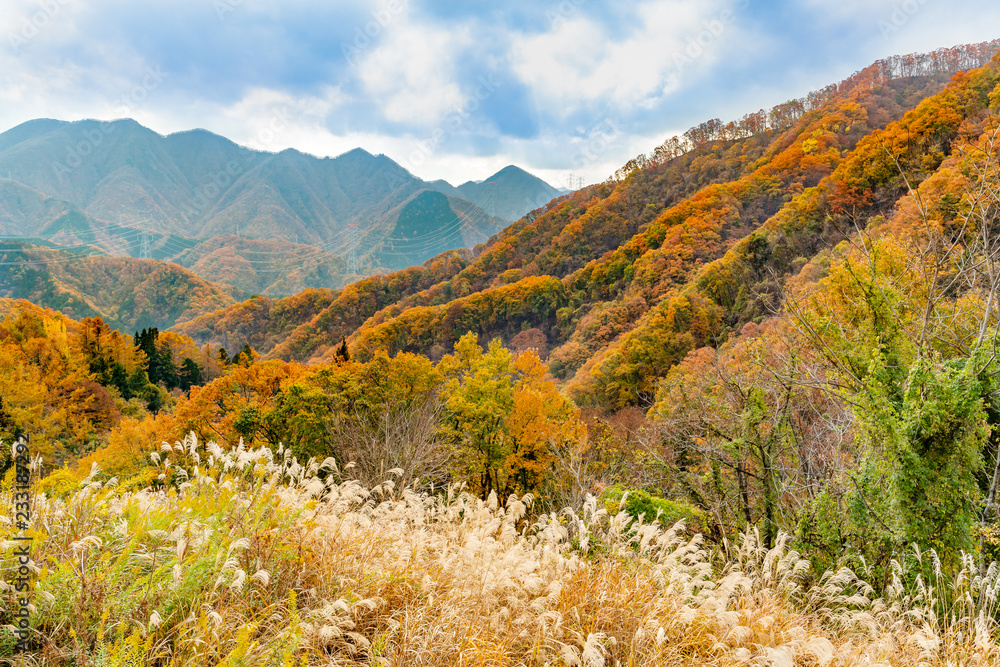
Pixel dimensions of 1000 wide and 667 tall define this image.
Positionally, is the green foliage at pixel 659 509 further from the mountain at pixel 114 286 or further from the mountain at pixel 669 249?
the mountain at pixel 114 286

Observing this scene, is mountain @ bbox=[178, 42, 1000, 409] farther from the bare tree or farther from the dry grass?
the bare tree

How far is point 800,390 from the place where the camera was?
9.01 m

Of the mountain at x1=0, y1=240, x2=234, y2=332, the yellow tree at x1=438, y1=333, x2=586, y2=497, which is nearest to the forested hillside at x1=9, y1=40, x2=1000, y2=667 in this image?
the yellow tree at x1=438, y1=333, x2=586, y2=497

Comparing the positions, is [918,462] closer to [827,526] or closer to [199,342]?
[827,526]

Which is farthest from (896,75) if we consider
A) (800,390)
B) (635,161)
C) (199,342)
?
(199,342)

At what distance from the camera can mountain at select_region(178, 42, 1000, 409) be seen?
1496 inches

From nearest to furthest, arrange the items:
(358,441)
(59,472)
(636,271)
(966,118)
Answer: (59,472) < (358,441) < (966,118) < (636,271)

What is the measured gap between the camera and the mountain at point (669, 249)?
38.0 meters

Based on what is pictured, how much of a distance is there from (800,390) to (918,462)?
4497 millimetres

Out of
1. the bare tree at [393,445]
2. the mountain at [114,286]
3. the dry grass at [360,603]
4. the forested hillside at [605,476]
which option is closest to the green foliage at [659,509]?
the forested hillside at [605,476]

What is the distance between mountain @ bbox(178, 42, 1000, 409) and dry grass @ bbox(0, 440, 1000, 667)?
980cm

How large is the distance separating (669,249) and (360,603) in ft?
195

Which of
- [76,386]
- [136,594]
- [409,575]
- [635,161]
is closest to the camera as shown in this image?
[136,594]

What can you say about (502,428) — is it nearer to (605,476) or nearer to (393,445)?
(605,476)
